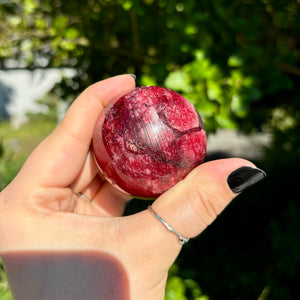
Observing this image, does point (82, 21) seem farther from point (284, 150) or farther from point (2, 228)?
point (284, 150)

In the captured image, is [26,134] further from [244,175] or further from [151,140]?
[244,175]

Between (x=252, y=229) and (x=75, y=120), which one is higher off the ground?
(x=75, y=120)

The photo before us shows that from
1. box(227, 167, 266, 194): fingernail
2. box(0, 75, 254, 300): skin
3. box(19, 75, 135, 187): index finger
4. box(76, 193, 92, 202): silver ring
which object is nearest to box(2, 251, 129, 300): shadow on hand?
box(0, 75, 254, 300): skin

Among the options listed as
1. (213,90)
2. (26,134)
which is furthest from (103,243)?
(26,134)

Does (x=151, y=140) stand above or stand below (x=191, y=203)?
above

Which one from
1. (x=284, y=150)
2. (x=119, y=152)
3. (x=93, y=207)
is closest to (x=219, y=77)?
(x=119, y=152)

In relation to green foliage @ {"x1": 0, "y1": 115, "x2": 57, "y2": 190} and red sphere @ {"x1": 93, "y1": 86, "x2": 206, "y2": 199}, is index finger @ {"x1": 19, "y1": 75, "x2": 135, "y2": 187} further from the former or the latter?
green foliage @ {"x1": 0, "y1": 115, "x2": 57, "y2": 190}
